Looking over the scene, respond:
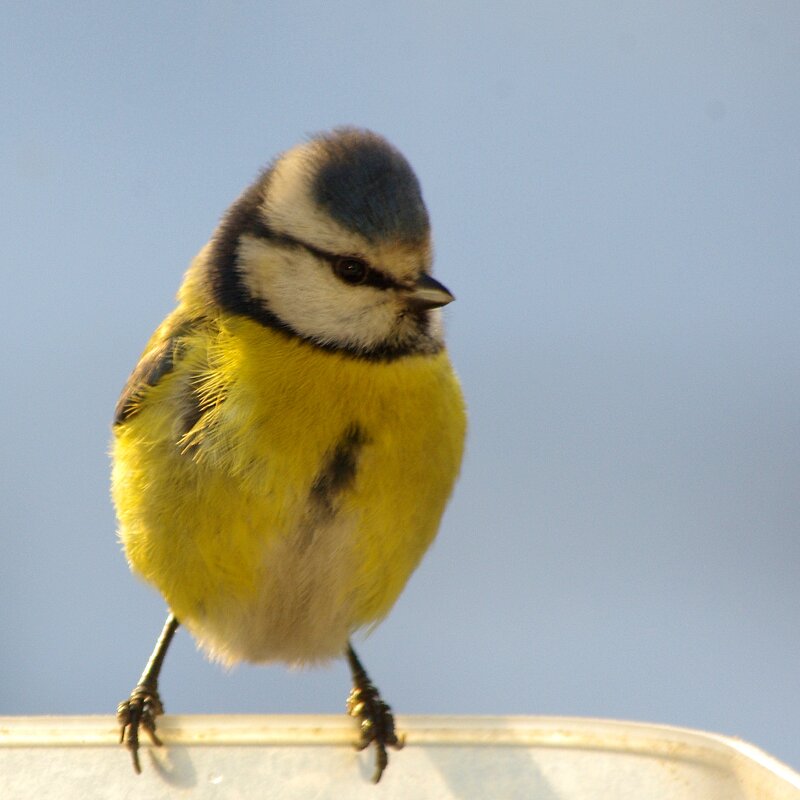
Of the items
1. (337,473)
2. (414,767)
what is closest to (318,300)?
(337,473)

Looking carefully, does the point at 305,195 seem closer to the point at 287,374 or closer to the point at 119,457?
the point at 287,374

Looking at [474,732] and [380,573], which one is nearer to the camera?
[474,732]

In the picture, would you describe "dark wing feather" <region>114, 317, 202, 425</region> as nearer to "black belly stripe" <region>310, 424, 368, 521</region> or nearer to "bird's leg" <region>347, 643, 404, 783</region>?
"black belly stripe" <region>310, 424, 368, 521</region>

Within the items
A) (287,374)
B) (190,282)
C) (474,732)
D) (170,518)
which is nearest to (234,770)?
(474,732)

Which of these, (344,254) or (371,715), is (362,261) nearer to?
(344,254)

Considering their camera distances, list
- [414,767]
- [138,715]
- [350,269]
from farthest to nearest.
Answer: [138,715]
[350,269]
[414,767]

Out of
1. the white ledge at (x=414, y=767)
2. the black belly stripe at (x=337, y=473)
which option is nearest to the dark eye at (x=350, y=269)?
the black belly stripe at (x=337, y=473)

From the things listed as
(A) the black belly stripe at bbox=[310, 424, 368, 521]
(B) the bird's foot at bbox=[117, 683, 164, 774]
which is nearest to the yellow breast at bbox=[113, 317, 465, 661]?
(A) the black belly stripe at bbox=[310, 424, 368, 521]

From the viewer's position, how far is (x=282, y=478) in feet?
4.44

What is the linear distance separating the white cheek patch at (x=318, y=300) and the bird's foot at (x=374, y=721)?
1.42 feet

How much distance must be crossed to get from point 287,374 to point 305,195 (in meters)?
0.20

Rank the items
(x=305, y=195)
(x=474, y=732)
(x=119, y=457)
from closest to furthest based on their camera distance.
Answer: (x=474, y=732)
(x=305, y=195)
(x=119, y=457)

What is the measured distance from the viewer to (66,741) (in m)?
1.19

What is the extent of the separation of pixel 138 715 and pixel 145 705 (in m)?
0.10
